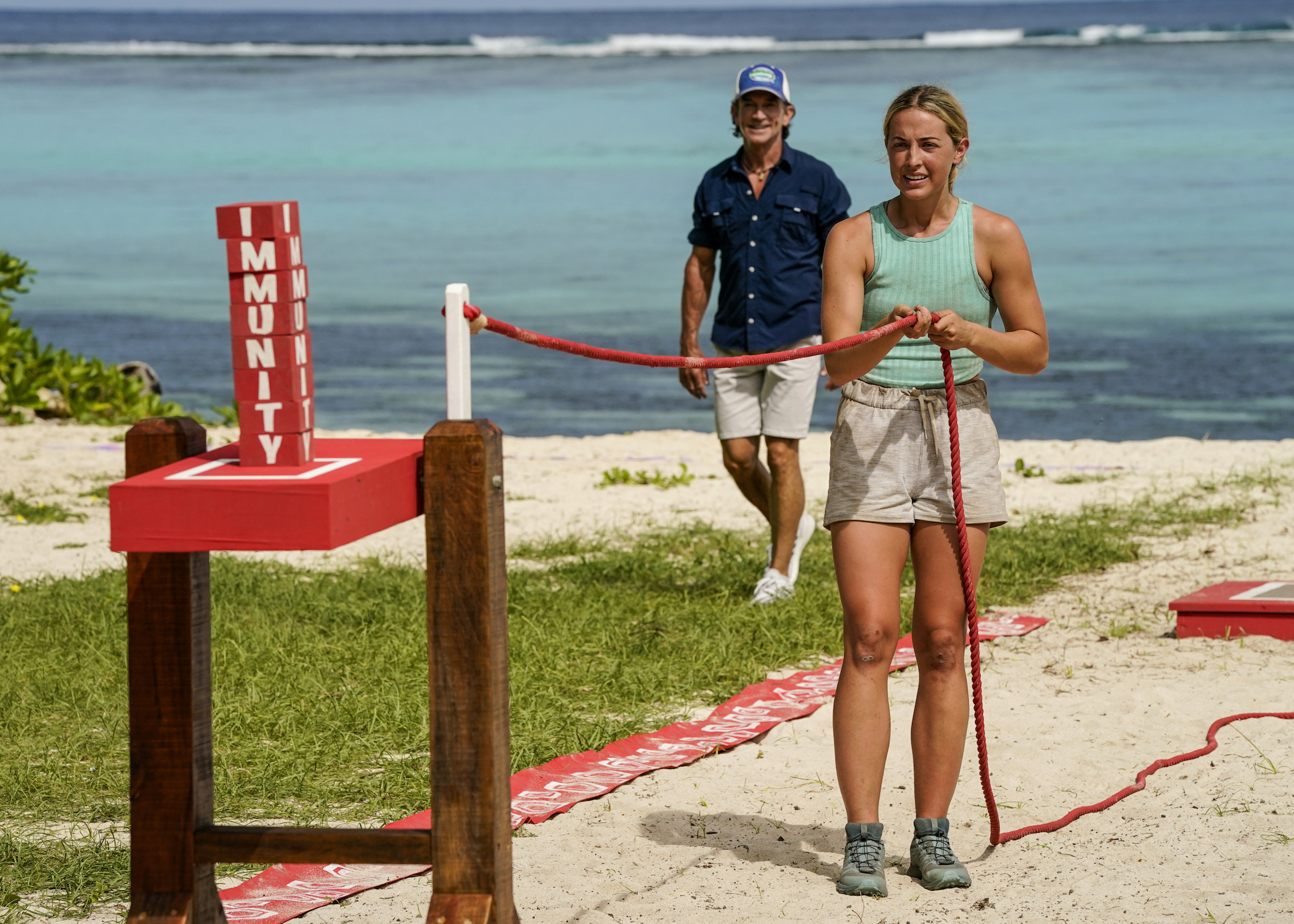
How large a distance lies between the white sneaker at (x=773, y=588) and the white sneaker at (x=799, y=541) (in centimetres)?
5

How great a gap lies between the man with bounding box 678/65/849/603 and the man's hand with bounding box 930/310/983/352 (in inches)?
108

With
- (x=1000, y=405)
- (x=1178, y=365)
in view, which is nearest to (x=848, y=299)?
(x=1000, y=405)

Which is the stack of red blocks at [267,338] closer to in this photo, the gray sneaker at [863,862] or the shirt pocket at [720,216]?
the gray sneaker at [863,862]

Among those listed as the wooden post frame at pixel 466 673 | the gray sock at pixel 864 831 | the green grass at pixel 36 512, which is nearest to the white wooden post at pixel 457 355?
the wooden post frame at pixel 466 673

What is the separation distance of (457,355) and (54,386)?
32.2ft

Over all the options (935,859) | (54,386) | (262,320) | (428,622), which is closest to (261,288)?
(262,320)

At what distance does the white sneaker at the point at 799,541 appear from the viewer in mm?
6375

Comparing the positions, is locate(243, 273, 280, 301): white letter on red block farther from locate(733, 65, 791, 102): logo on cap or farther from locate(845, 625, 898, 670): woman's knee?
locate(733, 65, 791, 102): logo on cap

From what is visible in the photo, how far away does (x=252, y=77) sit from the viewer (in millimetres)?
61094

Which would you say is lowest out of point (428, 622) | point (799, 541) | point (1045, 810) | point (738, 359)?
point (1045, 810)

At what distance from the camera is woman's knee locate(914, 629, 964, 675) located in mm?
3551

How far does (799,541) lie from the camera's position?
21.6ft

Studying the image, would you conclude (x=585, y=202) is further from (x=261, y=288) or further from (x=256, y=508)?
(x=256, y=508)

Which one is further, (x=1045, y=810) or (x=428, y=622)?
(x=1045, y=810)
